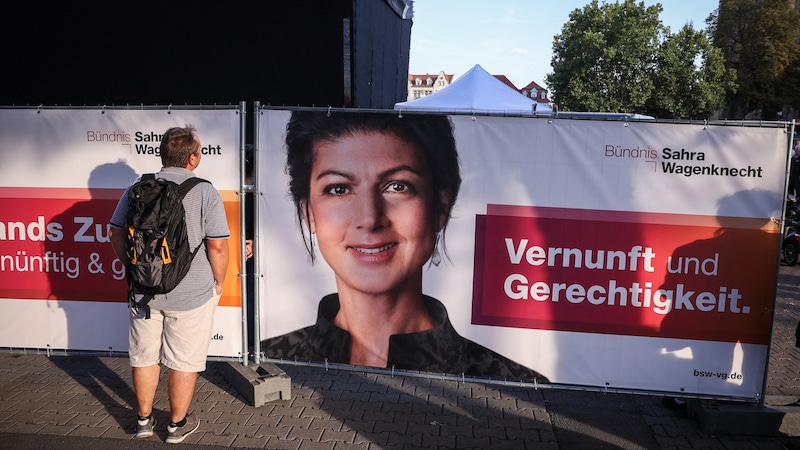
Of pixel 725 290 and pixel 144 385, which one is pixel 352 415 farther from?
pixel 725 290

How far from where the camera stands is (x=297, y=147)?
175 inches

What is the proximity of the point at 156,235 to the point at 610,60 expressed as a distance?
50231mm

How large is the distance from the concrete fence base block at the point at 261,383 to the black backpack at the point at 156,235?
3.76 feet

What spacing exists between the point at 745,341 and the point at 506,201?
6.08 ft

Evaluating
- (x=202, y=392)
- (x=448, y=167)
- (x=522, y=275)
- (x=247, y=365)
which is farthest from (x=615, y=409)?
(x=202, y=392)

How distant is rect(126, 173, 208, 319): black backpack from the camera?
3770 millimetres

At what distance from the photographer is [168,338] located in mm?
4047

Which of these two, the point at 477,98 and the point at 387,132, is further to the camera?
the point at 477,98

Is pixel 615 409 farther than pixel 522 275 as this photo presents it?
Yes

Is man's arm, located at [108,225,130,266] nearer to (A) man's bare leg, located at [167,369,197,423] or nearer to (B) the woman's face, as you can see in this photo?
(A) man's bare leg, located at [167,369,197,423]

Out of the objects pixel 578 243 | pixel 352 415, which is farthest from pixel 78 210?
pixel 578 243

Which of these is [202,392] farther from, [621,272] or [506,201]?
[621,272]

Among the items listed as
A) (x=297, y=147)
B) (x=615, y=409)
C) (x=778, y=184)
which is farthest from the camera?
(x=615, y=409)

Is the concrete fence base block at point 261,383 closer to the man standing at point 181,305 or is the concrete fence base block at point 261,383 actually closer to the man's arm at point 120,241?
the man standing at point 181,305
